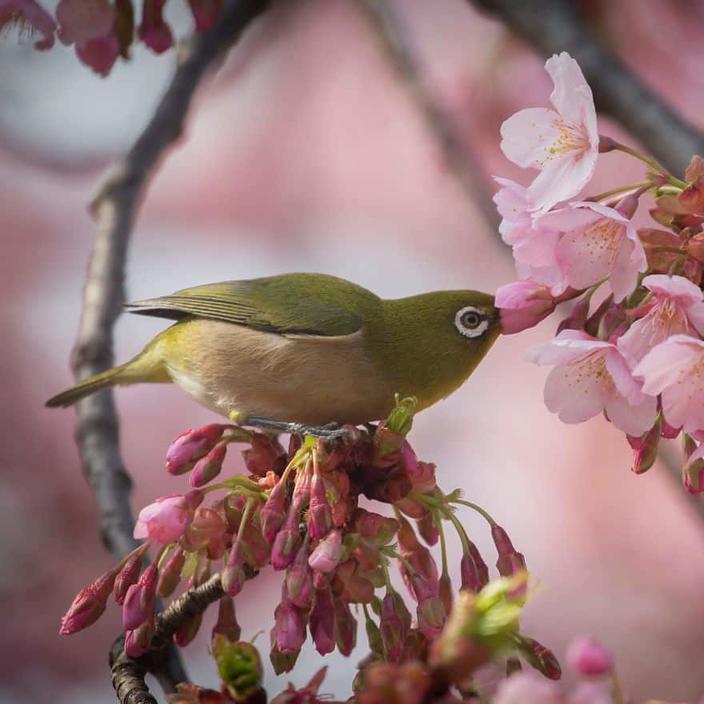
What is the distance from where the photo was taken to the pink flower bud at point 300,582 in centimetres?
140

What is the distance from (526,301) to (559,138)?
24 centimetres

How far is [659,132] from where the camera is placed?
89.4 inches

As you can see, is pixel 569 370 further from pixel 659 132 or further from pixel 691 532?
pixel 691 532

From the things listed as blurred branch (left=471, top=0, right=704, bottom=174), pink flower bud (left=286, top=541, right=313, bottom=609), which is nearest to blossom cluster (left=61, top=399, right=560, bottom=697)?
pink flower bud (left=286, top=541, right=313, bottom=609)

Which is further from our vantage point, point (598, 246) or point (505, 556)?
point (505, 556)

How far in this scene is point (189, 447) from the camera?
1660 millimetres

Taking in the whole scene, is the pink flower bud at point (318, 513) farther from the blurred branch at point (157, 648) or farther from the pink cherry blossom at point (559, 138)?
the pink cherry blossom at point (559, 138)

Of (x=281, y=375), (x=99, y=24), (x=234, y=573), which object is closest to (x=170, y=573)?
(x=234, y=573)

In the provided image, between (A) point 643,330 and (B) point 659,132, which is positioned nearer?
(A) point 643,330

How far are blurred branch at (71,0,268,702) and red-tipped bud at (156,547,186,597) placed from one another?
41cm

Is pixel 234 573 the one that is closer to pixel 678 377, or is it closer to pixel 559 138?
pixel 678 377

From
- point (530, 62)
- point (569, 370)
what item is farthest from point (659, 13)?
point (569, 370)

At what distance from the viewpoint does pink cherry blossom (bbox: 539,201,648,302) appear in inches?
52.6

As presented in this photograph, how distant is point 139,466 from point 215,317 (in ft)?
4.68
